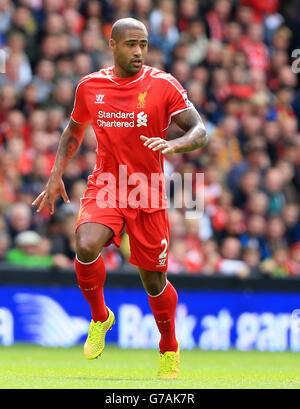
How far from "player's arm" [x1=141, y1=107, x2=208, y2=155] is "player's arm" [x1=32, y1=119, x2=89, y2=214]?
0.85m

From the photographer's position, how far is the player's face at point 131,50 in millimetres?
7633

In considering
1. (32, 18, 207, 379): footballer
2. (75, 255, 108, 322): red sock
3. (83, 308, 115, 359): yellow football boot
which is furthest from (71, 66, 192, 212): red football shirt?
(83, 308, 115, 359): yellow football boot

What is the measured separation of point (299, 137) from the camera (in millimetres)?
16719

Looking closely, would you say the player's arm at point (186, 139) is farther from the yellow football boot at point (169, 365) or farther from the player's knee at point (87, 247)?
the yellow football boot at point (169, 365)

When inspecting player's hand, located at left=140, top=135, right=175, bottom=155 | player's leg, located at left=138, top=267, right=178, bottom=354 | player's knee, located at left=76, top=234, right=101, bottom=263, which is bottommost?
player's leg, located at left=138, top=267, right=178, bottom=354

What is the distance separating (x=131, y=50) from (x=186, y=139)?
88 cm

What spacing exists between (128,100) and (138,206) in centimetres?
85

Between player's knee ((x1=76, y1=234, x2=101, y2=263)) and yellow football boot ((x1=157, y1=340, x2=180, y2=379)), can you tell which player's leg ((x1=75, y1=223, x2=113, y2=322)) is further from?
yellow football boot ((x1=157, y1=340, x2=180, y2=379))

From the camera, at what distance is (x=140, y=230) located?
7.77m

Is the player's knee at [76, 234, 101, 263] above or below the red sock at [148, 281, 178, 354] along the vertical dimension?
above

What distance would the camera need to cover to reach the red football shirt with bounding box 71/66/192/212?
7.71m

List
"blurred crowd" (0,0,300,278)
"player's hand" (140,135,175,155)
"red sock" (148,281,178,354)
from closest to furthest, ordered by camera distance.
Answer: "player's hand" (140,135,175,155) < "red sock" (148,281,178,354) < "blurred crowd" (0,0,300,278)
